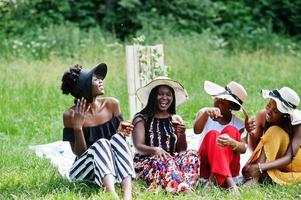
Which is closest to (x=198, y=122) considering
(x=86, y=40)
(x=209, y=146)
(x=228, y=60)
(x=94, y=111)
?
(x=209, y=146)

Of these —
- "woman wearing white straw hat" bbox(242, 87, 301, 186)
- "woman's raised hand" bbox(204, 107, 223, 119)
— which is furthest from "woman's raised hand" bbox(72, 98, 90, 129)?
"woman wearing white straw hat" bbox(242, 87, 301, 186)

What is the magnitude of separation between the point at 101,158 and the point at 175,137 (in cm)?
80

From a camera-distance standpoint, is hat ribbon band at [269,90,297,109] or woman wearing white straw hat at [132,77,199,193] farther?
hat ribbon band at [269,90,297,109]

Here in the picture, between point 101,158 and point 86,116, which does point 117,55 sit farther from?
point 101,158

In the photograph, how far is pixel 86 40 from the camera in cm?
1256

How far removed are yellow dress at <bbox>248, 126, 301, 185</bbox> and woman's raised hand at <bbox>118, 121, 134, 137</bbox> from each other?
1.11 meters

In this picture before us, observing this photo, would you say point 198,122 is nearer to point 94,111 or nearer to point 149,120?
point 149,120

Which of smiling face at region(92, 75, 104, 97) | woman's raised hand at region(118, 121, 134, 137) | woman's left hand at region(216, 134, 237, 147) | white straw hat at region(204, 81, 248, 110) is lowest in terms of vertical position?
woman's left hand at region(216, 134, 237, 147)

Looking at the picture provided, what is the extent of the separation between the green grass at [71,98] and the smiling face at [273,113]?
21.8 inches

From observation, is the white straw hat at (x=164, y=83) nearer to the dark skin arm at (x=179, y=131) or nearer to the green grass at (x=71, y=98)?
the dark skin arm at (x=179, y=131)

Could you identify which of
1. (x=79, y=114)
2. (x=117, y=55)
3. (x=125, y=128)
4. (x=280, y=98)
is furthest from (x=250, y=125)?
(x=117, y=55)

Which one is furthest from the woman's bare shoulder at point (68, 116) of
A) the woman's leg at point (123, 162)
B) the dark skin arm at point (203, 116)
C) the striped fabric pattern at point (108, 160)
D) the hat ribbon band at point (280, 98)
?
the hat ribbon band at point (280, 98)

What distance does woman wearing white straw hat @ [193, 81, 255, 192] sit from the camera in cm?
574

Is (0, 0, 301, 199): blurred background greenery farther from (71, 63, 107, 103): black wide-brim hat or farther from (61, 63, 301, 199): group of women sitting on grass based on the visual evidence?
(71, 63, 107, 103): black wide-brim hat
